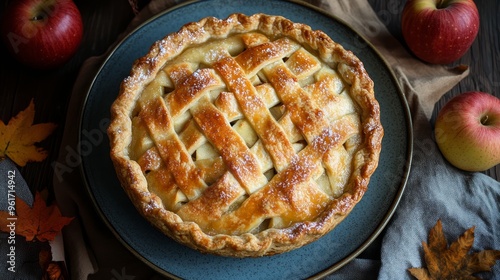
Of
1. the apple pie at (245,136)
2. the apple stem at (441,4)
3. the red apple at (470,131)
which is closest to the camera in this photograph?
the apple pie at (245,136)

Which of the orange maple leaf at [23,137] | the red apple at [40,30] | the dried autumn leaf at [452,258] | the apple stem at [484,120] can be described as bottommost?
the dried autumn leaf at [452,258]

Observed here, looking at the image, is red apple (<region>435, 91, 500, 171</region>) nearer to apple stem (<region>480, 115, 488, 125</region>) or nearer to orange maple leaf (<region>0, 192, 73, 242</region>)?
apple stem (<region>480, 115, 488, 125</region>)

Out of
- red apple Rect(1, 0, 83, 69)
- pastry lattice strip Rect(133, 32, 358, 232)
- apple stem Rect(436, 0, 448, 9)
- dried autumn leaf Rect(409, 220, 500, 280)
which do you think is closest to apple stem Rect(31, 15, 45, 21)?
red apple Rect(1, 0, 83, 69)

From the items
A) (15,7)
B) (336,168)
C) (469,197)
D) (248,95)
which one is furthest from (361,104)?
(15,7)

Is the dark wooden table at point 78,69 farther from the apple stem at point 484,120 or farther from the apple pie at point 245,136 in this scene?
the apple pie at point 245,136

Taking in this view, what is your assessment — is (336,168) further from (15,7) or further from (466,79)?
(15,7)

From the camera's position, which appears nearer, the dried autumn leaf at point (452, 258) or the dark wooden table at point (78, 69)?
the dried autumn leaf at point (452, 258)

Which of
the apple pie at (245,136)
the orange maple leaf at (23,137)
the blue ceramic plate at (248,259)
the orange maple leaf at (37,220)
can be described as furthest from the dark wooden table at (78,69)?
the apple pie at (245,136)

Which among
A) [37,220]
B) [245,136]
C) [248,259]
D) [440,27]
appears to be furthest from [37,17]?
[440,27]
